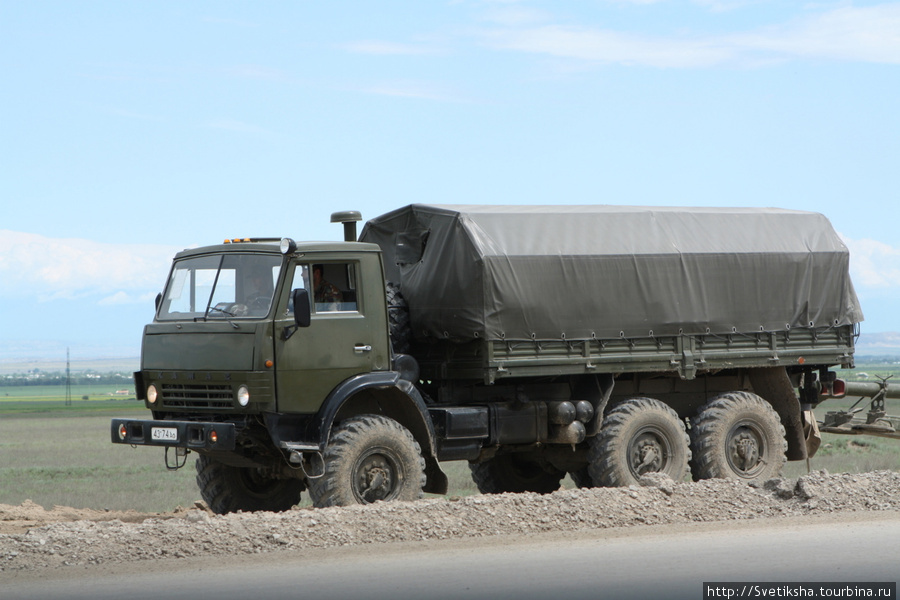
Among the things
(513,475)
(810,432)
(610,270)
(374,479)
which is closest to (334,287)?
(374,479)

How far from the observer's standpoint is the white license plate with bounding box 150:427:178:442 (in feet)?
40.1

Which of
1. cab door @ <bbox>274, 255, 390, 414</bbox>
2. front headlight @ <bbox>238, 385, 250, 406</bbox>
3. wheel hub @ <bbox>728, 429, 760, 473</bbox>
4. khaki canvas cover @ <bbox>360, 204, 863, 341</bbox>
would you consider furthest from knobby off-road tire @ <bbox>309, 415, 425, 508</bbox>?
wheel hub @ <bbox>728, 429, 760, 473</bbox>

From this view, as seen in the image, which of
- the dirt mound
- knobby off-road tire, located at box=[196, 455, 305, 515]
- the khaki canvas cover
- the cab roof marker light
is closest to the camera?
the dirt mound

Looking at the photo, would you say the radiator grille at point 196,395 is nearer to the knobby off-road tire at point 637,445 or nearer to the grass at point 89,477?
the knobby off-road tire at point 637,445

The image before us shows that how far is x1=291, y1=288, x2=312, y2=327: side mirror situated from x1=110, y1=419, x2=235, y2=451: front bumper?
1243 millimetres

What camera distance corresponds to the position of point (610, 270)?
47.9 ft

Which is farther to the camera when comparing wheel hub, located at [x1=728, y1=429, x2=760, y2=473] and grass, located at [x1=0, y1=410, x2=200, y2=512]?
grass, located at [x1=0, y1=410, x2=200, y2=512]

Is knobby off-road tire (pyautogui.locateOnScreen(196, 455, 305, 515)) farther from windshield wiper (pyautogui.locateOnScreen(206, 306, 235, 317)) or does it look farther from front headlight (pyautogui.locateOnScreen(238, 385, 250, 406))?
windshield wiper (pyautogui.locateOnScreen(206, 306, 235, 317))

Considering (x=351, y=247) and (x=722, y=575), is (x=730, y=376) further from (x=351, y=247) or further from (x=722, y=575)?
(x=722, y=575)

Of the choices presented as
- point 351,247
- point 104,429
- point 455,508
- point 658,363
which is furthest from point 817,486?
point 104,429

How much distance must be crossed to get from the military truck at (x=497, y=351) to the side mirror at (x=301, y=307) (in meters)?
0.02

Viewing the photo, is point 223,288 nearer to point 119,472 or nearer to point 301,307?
point 301,307

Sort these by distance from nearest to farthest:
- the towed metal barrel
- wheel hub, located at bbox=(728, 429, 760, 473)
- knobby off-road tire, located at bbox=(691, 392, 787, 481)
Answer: knobby off-road tire, located at bbox=(691, 392, 787, 481) < wheel hub, located at bbox=(728, 429, 760, 473) < the towed metal barrel

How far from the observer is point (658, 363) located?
586 inches
